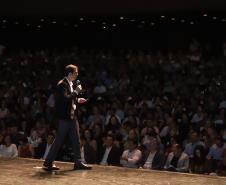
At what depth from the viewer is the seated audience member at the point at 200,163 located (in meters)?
6.47

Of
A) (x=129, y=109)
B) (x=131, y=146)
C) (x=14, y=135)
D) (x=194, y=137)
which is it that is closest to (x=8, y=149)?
(x=14, y=135)

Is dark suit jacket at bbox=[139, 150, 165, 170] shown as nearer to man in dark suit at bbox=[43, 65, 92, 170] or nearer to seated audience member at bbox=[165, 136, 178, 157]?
seated audience member at bbox=[165, 136, 178, 157]

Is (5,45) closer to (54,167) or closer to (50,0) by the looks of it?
(50,0)

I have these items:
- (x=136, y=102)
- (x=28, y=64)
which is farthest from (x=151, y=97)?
(x=28, y=64)

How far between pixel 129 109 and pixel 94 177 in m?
5.29

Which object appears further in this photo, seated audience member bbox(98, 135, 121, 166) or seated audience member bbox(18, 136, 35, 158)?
seated audience member bbox(18, 136, 35, 158)

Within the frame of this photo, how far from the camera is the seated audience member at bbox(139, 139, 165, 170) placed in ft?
21.3

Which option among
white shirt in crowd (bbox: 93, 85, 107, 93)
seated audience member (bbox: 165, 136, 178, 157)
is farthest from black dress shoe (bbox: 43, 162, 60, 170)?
white shirt in crowd (bbox: 93, 85, 107, 93)

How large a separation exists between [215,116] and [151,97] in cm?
217

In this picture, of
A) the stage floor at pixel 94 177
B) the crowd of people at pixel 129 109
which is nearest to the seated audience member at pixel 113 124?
the crowd of people at pixel 129 109

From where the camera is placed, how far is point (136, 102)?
427 inches

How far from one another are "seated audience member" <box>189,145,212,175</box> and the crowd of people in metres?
0.01

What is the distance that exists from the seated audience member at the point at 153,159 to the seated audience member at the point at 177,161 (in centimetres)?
15

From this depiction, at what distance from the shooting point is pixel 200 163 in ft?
21.3
